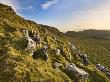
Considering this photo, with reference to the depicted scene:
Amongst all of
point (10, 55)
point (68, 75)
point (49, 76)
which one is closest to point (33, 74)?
point (49, 76)

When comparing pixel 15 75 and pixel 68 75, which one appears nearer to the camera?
pixel 15 75

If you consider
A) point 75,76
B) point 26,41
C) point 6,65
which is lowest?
point 75,76

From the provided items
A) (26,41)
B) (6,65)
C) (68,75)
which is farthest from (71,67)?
(6,65)

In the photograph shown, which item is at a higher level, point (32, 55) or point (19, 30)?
point (19, 30)

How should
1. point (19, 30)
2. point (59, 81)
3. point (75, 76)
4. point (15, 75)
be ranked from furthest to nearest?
1. point (19, 30)
2. point (75, 76)
3. point (59, 81)
4. point (15, 75)

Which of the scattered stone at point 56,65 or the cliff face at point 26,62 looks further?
the scattered stone at point 56,65

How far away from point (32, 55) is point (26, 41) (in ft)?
9.37

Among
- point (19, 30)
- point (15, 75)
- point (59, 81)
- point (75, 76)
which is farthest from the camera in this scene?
point (19, 30)

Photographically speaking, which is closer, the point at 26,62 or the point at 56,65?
the point at 26,62

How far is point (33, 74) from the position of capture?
103 ft

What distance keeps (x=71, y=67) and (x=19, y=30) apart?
12.6 meters

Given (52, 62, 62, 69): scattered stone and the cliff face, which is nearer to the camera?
the cliff face

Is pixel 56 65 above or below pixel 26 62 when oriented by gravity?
→ below

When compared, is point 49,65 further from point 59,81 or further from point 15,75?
point 15,75
